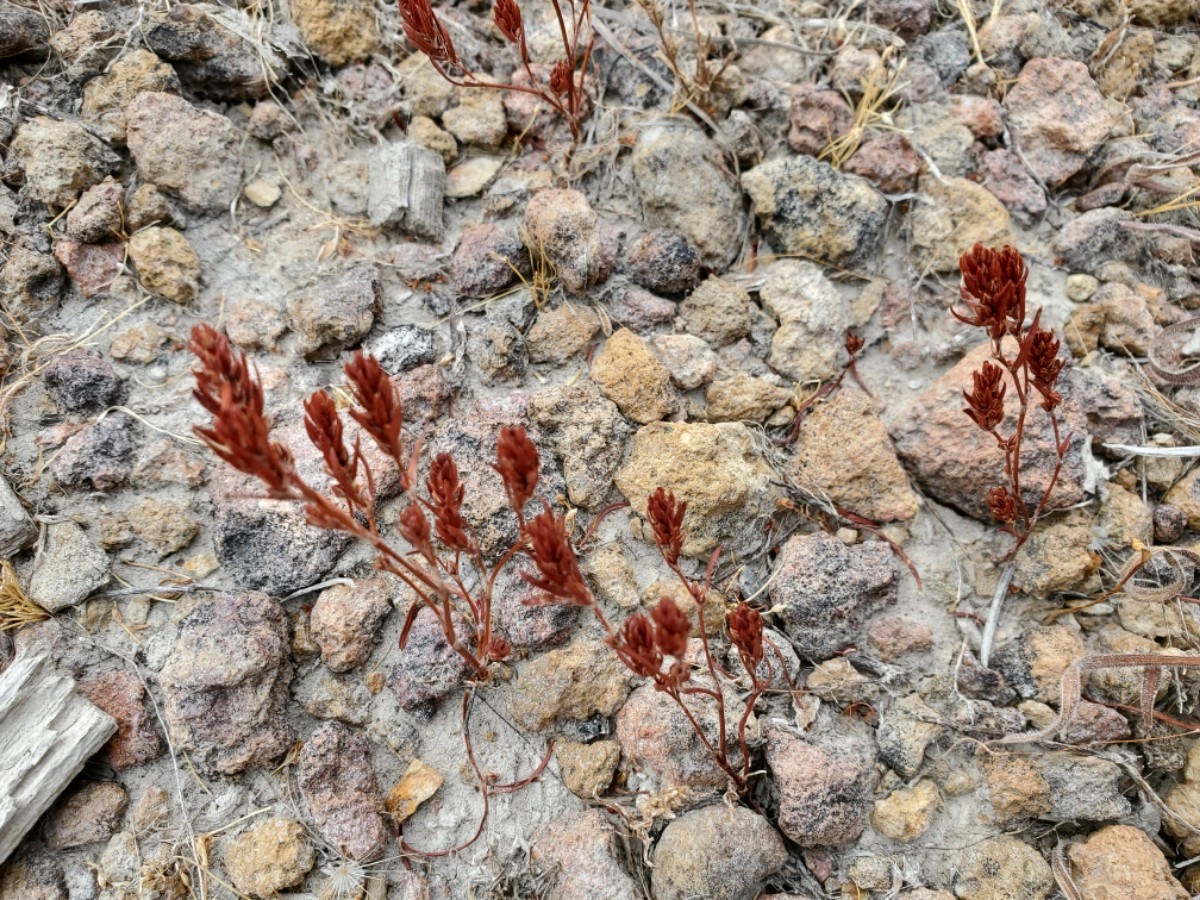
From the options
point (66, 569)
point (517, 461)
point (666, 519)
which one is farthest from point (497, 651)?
point (66, 569)

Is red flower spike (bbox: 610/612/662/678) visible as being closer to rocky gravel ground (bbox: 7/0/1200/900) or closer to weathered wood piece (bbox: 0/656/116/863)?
rocky gravel ground (bbox: 7/0/1200/900)

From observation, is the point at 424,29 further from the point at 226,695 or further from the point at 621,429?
the point at 226,695

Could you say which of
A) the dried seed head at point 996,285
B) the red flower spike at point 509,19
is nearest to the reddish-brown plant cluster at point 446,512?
the dried seed head at point 996,285

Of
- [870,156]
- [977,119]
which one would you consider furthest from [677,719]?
[977,119]

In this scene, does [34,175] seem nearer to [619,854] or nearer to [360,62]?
[360,62]

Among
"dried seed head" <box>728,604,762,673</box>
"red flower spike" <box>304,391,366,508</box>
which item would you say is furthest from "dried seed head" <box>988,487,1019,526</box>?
"red flower spike" <box>304,391,366,508</box>
